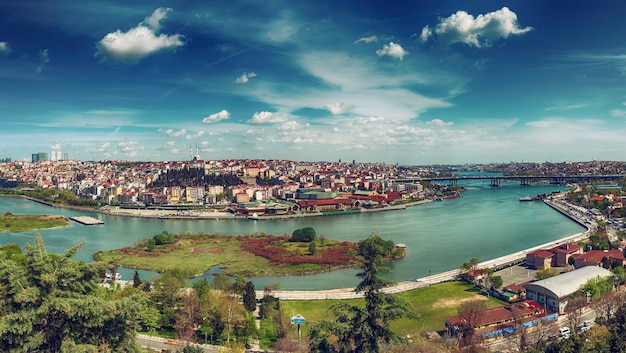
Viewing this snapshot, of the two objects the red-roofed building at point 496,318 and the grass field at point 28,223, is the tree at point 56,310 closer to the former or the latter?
the red-roofed building at point 496,318

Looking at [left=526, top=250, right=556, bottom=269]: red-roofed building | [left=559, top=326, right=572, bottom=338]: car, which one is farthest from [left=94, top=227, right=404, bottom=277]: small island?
[left=559, top=326, right=572, bottom=338]: car

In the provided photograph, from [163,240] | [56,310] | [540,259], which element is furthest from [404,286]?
[163,240]

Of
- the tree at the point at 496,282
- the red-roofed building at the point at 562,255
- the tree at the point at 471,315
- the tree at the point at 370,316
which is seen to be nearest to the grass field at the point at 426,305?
the tree at the point at 496,282

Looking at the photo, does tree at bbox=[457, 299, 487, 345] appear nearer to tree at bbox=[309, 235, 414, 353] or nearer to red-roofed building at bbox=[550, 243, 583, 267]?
tree at bbox=[309, 235, 414, 353]

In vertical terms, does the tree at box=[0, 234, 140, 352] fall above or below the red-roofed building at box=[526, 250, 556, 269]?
above

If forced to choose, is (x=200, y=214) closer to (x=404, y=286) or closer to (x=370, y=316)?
(x=404, y=286)

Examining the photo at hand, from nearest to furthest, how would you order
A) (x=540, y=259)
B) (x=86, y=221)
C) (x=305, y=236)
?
(x=540, y=259)
(x=305, y=236)
(x=86, y=221)
